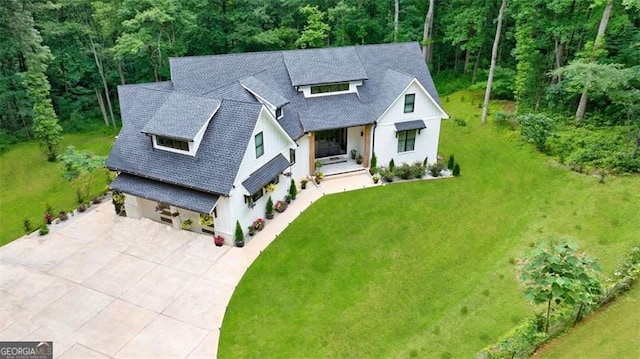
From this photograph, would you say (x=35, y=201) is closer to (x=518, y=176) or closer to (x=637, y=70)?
(x=518, y=176)

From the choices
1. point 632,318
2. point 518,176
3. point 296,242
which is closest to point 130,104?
point 296,242

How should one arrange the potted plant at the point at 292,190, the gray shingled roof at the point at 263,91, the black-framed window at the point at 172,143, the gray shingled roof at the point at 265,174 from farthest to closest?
the potted plant at the point at 292,190 → the gray shingled roof at the point at 263,91 → the black-framed window at the point at 172,143 → the gray shingled roof at the point at 265,174

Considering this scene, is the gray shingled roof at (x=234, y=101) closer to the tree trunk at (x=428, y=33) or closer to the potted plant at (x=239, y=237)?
the potted plant at (x=239, y=237)

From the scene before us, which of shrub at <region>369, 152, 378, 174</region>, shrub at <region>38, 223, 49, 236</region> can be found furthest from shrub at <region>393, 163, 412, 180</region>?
shrub at <region>38, 223, 49, 236</region>

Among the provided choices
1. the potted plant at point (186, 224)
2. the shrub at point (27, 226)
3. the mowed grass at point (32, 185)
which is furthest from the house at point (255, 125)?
the mowed grass at point (32, 185)

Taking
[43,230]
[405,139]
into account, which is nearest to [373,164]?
[405,139]

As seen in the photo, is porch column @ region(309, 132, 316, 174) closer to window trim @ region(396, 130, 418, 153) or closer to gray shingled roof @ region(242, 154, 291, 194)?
gray shingled roof @ region(242, 154, 291, 194)
